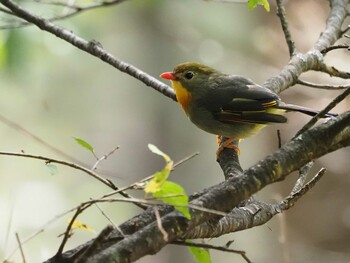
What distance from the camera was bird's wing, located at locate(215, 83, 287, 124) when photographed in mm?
3088

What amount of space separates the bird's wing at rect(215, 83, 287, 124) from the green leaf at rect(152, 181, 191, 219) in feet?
5.58

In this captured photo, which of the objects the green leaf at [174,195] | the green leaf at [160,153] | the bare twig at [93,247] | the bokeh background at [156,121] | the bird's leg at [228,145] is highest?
the bokeh background at [156,121]

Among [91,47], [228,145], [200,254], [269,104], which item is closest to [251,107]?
[269,104]

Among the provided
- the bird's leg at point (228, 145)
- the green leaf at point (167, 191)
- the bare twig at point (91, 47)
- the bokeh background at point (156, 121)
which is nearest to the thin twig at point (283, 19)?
the bird's leg at point (228, 145)

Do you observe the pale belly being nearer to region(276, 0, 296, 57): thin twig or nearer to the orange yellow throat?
the orange yellow throat

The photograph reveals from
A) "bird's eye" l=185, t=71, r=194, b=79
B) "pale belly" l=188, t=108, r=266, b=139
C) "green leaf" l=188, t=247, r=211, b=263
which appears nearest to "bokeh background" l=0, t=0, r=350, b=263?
"bird's eye" l=185, t=71, r=194, b=79

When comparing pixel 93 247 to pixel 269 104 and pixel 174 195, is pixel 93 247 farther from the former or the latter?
pixel 269 104

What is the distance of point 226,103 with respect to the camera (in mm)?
3377

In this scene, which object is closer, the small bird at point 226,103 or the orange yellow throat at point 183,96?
the small bird at point 226,103

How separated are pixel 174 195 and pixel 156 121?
5.68m

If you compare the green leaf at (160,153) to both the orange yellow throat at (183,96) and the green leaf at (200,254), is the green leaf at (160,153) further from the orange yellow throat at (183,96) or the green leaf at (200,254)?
the orange yellow throat at (183,96)

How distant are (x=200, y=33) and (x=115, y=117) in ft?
5.20

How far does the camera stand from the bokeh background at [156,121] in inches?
240

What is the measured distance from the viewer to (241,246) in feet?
25.3
